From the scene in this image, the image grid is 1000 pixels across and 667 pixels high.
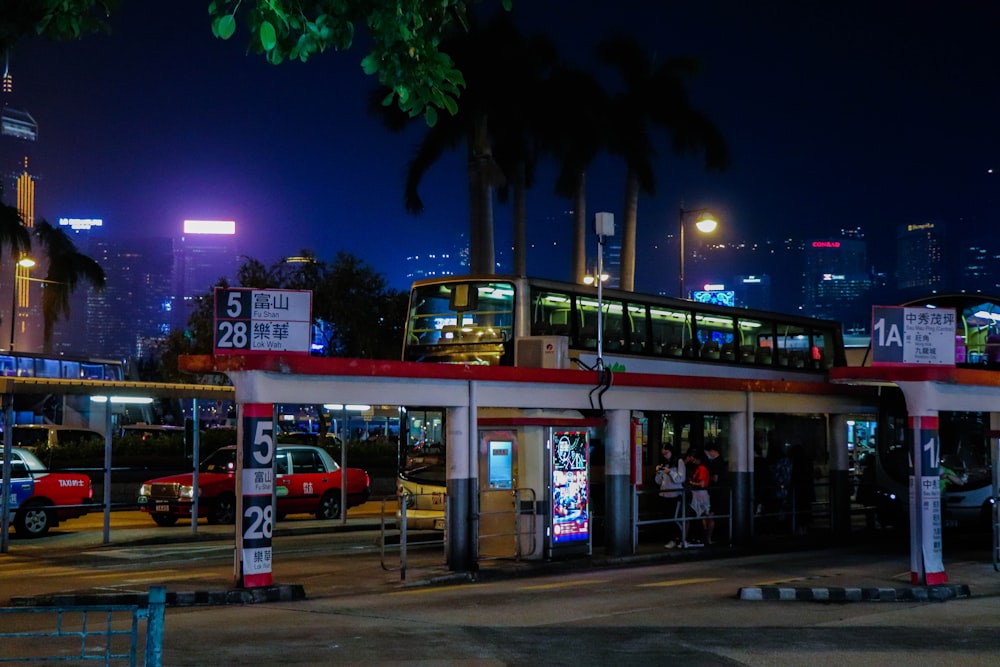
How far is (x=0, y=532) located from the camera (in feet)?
68.9

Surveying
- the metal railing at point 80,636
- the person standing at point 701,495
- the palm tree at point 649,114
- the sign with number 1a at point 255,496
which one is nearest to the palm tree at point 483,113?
the palm tree at point 649,114

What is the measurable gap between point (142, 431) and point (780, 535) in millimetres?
22660

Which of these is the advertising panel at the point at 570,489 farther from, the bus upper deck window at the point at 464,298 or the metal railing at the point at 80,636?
the metal railing at the point at 80,636

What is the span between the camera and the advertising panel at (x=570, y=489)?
63.1 feet

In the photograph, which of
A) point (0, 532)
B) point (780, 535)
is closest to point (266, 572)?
point (0, 532)

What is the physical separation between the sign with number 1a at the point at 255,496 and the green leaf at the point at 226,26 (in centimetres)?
770

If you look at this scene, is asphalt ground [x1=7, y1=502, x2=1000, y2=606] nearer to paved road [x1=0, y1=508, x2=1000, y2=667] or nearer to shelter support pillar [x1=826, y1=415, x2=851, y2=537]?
paved road [x1=0, y1=508, x2=1000, y2=667]

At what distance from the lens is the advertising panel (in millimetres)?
19219

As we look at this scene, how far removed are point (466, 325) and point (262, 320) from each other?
747 cm

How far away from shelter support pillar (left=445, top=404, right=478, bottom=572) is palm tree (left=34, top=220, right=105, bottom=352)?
4328 cm

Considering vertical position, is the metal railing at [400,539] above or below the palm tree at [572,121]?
below

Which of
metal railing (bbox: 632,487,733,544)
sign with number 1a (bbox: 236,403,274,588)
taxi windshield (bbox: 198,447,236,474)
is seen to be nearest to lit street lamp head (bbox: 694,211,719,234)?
metal railing (bbox: 632,487,733,544)

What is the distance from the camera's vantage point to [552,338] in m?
19.7

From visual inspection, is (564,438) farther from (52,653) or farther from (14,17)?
(14,17)
